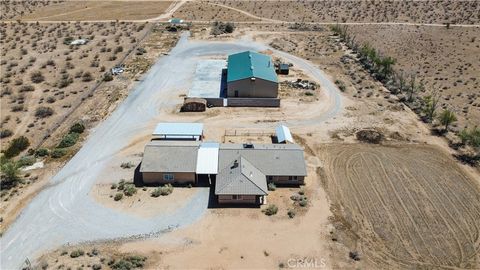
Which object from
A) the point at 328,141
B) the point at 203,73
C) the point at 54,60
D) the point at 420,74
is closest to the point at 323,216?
the point at 328,141

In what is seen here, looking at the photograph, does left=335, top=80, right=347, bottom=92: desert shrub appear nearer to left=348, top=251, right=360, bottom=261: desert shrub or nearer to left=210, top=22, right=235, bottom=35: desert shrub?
left=210, top=22, right=235, bottom=35: desert shrub

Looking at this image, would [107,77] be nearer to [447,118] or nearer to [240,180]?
[240,180]

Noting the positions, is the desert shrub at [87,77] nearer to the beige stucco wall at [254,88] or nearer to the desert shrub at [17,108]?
the desert shrub at [17,108]

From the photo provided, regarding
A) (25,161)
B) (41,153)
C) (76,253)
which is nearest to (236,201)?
(76,253)

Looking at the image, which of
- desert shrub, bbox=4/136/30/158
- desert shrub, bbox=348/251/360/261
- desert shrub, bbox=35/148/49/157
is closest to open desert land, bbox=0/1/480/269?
desert shrub, bbox=348/251/360/261

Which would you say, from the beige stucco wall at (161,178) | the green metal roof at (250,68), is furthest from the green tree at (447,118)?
the beige stucco wall at (161,178)

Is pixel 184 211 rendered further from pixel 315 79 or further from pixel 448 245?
pixel 315 79
